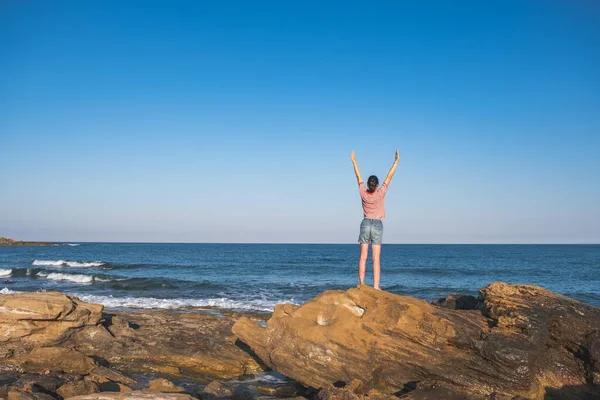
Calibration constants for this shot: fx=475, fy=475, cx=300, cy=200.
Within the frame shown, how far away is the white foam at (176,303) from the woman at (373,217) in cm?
1386

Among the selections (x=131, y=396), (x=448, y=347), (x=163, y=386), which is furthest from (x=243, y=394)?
(x=448, y=347)

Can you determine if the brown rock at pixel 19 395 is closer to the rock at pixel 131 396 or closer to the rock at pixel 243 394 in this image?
the rock at pixel 131 396

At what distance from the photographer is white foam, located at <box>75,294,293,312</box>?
2489cm

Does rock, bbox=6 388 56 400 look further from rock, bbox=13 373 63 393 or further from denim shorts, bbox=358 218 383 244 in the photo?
denim shorts, bbox=358 218 383 244

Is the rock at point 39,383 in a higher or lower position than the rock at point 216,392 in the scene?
higher

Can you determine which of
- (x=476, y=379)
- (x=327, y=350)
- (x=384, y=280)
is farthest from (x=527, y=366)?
(x=384, y=280)

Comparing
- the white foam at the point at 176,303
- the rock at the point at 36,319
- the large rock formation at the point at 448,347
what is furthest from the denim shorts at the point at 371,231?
the white foam at the point at 176,303

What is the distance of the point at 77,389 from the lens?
9617 millimetres

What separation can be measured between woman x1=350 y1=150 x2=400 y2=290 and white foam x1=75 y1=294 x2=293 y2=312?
13.9 metres

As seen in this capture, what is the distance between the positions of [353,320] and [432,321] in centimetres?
158

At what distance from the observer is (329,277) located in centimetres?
4634

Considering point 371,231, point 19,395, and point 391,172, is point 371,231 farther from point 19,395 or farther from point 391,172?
point 19,395

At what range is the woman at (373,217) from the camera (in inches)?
437

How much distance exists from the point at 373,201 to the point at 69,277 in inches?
1629
